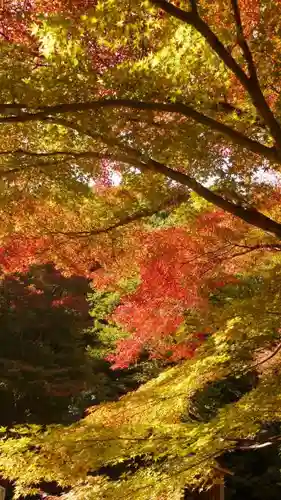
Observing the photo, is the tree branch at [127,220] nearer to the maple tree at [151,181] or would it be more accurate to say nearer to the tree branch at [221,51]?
the maple tree at [151,181]

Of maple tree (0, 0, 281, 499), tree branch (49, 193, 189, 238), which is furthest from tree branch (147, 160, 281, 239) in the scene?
tree branch (49, 193, 189, 238)

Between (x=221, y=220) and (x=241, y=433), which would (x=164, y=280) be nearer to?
(x=221, y=220)

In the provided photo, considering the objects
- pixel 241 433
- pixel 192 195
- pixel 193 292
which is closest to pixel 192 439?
pixel 241 433

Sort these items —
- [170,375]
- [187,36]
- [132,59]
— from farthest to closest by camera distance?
[170,375]
[132,59]
[187,36]

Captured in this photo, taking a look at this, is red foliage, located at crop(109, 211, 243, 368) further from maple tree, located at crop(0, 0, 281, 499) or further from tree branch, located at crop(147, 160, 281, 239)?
tree branch, located at crop(147, 160, 281, 239)

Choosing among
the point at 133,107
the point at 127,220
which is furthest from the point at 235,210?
the point at 127,220

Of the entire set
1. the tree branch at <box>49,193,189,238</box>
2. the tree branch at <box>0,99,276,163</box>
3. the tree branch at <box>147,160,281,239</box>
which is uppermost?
the tree branch at <box>49,193,189,238</box>

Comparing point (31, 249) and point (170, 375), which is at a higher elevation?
point (31, 249)

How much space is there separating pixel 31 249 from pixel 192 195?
2.30 metres

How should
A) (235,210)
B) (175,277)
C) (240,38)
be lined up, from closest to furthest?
(240,38)
(235,210)
(175,277)

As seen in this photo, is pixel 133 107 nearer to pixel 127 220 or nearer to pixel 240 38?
pixel 240 38

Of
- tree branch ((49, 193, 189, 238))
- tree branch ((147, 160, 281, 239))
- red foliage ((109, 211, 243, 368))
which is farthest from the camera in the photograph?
red foliage ((109, 211, 243, 368))

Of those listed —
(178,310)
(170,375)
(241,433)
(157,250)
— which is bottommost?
(241,433)

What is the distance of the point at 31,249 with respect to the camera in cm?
684
